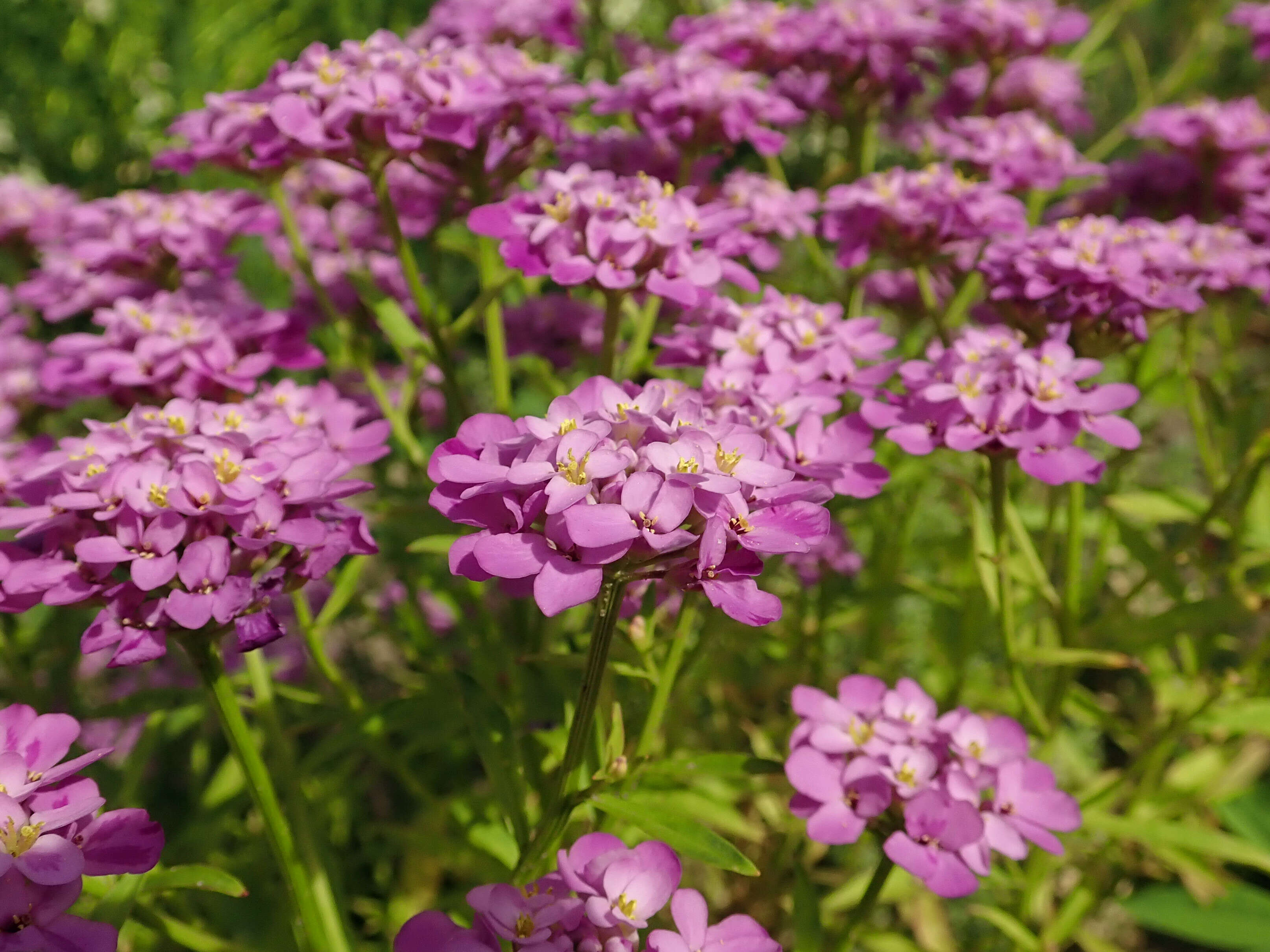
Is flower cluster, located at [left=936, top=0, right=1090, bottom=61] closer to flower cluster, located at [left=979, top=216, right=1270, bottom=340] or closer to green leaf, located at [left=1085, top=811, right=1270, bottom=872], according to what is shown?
flower cluster, located at [left=979, top=216, right=1270, bottom=340]

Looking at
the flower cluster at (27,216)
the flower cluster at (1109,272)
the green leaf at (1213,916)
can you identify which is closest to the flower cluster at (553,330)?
the flower cluster at (1109,272)

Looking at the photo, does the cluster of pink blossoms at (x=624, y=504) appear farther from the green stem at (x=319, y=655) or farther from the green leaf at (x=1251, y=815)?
the green leaf at (x=1251, y=815)

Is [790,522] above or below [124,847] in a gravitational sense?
above

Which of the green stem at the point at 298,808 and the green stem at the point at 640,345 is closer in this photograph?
the green stem at the point at 298,808

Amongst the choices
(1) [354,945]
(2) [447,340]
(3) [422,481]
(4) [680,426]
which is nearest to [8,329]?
(3) [422,481]

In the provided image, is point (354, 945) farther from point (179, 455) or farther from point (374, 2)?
point (374, 2)

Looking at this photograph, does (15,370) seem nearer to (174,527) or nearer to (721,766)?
(174,527)

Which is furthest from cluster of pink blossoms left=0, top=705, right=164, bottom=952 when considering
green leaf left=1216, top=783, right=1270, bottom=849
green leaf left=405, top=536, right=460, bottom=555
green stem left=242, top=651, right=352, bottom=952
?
green leaf left=1216, top=783, right=1270, bottom=849
